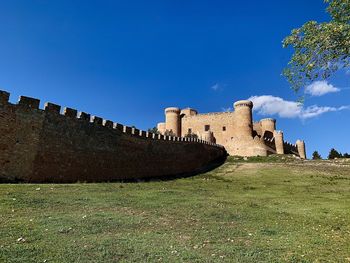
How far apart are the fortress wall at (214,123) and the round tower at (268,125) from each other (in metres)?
5.92

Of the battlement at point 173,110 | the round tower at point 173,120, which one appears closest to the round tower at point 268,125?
the round tower at point 173,120

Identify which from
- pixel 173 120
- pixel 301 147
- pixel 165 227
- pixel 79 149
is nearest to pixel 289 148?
pixel 301 147

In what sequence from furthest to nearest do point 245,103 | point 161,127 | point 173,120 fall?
point 161,127 → point 173,120 → point 245,103

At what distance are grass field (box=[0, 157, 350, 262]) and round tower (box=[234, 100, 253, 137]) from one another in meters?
36.7

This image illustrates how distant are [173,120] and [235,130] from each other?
11.6 meters

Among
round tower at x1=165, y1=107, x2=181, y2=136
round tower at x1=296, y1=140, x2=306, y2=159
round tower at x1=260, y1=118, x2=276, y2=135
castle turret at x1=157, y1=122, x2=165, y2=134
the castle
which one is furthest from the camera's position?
castle turret at x1=157, y1=122, x2=165, y2=134

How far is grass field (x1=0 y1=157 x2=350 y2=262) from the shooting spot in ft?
21.3

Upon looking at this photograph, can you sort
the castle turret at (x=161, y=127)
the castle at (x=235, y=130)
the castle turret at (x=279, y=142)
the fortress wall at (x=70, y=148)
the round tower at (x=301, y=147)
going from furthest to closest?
the castle turret at (x=161, y=127) → the round tower at (x=301, y=147) → the castle turret at (x=279, y=142) → the castle at (x=235, y=130) → the fortress wall at (x=70, y=148)

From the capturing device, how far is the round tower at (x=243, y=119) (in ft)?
170

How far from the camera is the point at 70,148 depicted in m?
19.3

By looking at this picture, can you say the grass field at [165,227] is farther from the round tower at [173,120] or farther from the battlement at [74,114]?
the round tower at [173,120]

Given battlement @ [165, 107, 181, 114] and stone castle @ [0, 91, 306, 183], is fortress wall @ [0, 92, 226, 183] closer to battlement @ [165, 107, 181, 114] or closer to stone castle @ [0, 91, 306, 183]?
stone castle @ [0, 91, 306, 183]

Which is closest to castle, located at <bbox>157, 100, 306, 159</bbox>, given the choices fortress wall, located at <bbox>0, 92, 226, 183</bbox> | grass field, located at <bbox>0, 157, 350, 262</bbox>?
fortress wall, located at <bbox>0, 92, 226, 183</bbox>

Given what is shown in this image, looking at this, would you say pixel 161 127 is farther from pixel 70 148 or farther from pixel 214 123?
pixel 70 148
